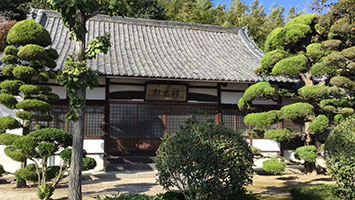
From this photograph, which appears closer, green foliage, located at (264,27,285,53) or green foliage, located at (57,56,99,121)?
green foliage, located at (57,56,99,121)

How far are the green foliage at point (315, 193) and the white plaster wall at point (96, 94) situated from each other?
783cm

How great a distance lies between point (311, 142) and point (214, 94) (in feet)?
14.7

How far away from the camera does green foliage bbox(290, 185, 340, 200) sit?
5.91 meters

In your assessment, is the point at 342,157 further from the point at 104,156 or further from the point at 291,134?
the point at 104,156

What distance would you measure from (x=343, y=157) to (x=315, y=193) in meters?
1.16

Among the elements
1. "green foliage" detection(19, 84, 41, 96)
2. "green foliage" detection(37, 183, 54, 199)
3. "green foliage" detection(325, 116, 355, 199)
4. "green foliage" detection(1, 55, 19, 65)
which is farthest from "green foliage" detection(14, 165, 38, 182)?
"green foliage" detection(325, 116, 355, 199)

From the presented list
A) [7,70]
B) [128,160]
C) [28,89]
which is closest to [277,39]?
[128,160]

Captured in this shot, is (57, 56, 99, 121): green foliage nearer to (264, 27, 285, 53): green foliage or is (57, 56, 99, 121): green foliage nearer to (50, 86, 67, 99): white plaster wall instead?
(50, 86, 67, 99): white plaster wall

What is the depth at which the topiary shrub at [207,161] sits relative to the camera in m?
4.59

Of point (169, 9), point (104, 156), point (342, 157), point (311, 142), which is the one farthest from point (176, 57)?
point (169, 9)

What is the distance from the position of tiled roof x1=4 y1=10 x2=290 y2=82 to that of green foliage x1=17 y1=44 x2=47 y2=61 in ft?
7.21

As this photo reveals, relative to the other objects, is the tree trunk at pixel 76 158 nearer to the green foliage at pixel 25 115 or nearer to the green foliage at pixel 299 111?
Result: the green foliage at pixel 25 115

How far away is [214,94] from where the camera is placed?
40.5ft

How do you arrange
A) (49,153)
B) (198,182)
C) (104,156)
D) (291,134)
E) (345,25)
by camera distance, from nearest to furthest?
(198,182) → (49,153) → (345,25) → (291,134) → (104,156)
